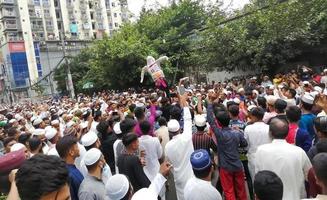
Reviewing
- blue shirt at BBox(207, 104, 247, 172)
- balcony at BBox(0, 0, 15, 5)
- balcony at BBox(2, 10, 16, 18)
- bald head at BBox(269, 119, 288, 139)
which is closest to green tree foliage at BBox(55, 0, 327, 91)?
blue shirt at BBox(207, 104, 247, 172)

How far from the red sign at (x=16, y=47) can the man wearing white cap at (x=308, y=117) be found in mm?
63840

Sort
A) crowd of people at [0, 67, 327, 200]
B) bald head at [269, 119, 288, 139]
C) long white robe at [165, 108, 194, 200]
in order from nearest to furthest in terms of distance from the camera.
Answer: crowd of people at [0, 67, 327, 200] → bald head at [269, 119, 288, 139] → long white robe at [165, 108, 194, 200]

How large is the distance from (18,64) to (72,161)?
63.6m

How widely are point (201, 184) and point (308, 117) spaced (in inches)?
103

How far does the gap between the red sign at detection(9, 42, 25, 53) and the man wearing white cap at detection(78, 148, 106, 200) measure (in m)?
64.2

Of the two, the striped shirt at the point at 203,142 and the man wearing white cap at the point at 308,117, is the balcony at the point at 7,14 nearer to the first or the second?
the striped shirt at the point at 203,142

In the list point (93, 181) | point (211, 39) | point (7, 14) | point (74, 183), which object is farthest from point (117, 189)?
point (7, 14)

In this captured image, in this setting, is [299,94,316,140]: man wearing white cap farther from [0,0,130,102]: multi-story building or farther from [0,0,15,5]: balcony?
[0,0,15,5]: balcony

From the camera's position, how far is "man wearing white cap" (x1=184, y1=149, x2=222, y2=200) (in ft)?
10.5

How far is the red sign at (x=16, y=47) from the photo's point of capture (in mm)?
61475

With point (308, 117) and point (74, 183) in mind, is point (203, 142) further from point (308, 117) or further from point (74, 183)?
point (74, 183)

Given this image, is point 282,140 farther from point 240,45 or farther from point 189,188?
point 240,45

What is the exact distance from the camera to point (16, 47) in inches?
2437

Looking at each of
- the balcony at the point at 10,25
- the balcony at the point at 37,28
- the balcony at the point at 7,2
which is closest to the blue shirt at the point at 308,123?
the balcony at the point at 10,25
